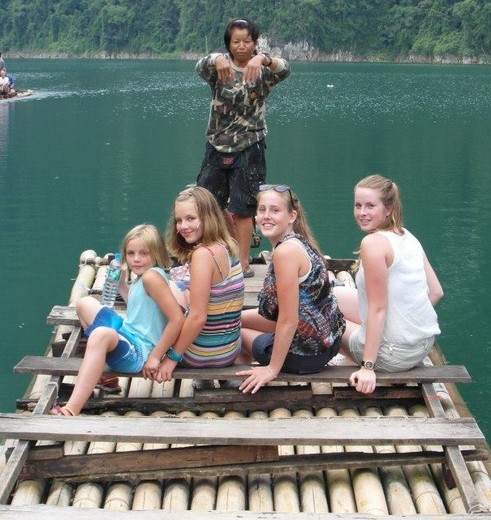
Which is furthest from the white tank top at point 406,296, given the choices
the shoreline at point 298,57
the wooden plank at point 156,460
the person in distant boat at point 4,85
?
the shoreline at point 298,57

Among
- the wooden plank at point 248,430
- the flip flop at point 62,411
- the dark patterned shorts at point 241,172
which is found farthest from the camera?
the dark patterned shorts at point 241,172

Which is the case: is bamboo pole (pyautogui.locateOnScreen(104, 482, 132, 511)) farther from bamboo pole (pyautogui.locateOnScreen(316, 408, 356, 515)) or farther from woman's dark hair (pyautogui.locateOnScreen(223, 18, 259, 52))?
woman's dark hair (pyautogui.locateOnScreen(223, 18, 259, 52))

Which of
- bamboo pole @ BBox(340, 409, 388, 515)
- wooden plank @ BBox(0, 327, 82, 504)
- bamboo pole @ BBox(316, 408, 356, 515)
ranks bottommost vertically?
bamboo pole @ BBox(316, 408, 356, 515)

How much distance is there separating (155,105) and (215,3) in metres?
68.4

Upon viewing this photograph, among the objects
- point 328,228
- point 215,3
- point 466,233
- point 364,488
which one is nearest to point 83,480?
point 364,488

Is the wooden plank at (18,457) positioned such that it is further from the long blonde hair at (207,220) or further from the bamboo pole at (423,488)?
the bamboo pole at (423,488)

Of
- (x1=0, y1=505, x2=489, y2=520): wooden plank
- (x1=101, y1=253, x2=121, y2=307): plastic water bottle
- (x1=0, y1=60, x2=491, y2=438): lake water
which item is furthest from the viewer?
(x1=0, y1=60, x2=491, y2=438): lake water

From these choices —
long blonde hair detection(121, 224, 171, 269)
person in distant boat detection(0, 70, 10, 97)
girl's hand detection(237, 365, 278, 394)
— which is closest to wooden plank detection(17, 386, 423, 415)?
girl's hand detection(237, 365, 278, 394)

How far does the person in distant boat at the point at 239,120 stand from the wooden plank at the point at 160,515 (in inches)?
133

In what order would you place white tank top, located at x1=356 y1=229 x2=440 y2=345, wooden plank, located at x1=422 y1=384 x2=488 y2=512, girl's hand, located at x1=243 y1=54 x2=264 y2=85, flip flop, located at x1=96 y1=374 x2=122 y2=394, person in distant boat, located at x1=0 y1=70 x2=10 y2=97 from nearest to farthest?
wooden plank, located at x1=422 y1=384 x2=488 y2=512 < white tank top, located at x1=356 y1=229 x2=440 y2=345 < flip flop, located at x1=96 y1=374 x2=122 y2=394 < girl's hand, located at x1=243 y1=54 x2=264 y2=85 < person in distant boat, located at x1=0 y1=70 x2=10 y2=97

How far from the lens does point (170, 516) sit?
11.0 ft

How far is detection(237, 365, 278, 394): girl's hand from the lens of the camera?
174 inches

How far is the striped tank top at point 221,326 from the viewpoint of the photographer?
451 centimetres

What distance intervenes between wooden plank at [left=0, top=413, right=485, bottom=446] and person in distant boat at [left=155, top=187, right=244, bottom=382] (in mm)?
593
